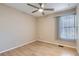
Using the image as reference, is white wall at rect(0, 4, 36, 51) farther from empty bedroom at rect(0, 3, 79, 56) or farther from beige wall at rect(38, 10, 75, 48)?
beige wall at rect(38, 10, 75, 48)

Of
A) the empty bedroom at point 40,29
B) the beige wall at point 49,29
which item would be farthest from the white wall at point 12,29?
the beige wall at point 49,29

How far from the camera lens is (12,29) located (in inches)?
69.1

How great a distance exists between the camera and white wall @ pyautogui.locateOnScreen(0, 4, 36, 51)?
159 centimetres

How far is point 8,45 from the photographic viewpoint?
1.72 m

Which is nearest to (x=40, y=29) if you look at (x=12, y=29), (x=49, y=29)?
(x=49, y=29)

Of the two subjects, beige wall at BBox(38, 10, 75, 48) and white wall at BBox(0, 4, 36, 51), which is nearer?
beige wall at BBox(38, 10, 75, 48)

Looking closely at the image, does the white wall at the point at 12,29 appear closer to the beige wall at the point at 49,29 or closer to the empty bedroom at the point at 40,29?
the empty bedroom at the point at 40,29

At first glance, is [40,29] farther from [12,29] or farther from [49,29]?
[12,29]

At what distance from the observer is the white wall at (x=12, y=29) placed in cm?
159

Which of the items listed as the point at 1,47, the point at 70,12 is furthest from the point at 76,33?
the point at 1,47

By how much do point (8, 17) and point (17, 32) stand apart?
0.43 m

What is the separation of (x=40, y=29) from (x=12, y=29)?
2.83 feet

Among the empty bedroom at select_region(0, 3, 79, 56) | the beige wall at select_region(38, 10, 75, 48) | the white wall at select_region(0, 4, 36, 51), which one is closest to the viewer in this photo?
the empty bedroom at select_region(0, 3, 79, 56)

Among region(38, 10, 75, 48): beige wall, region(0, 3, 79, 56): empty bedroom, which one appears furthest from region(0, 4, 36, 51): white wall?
region(38, 10, 75, 48): beige wall
